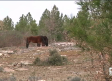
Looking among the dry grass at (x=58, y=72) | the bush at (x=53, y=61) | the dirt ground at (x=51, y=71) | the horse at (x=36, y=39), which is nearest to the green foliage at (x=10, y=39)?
the horse at (x=36, y=39)

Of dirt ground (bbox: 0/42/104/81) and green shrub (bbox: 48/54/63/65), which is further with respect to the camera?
green shrub (bbox: 48/54/63/65)

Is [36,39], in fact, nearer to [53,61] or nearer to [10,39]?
[10,39]

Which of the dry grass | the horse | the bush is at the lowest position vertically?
the dry grass

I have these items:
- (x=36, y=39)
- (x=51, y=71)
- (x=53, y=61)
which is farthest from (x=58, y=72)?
(x=36, y=39)

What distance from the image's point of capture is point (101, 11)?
545 centimetres

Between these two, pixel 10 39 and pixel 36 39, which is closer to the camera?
pixel 36 39

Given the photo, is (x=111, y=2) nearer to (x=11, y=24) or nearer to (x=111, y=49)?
(x=111, y=49)

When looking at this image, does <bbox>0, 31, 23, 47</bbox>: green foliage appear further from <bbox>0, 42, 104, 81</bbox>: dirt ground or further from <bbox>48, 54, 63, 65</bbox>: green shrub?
<bbox>48, 54, 63, 65</bbox>: green shrub

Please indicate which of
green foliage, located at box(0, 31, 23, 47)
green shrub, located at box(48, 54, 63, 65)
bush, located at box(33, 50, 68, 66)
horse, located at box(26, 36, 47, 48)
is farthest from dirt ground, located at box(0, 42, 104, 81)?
green foliage, located at box(0, 31, 23, 47)

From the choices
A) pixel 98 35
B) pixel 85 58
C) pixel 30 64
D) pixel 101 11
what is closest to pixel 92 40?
pixel 98 35

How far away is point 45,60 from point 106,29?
13.5m

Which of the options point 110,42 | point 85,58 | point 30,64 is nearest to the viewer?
point 110,42

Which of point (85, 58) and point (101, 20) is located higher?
point (101, 20)

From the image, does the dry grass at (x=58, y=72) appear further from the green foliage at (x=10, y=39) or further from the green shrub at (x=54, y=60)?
the green foliage at (x=10, y=39)
